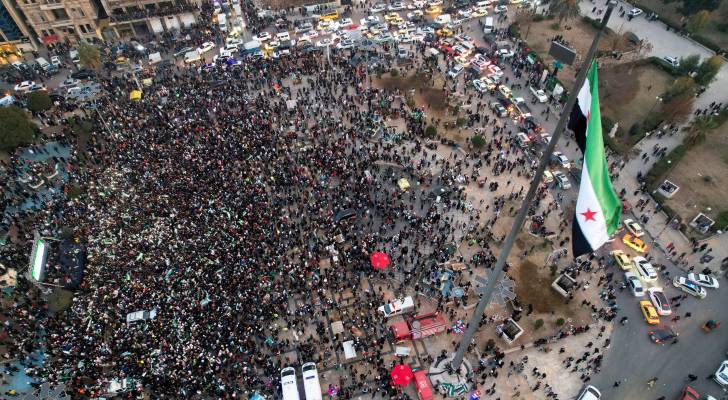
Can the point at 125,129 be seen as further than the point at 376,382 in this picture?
Yes

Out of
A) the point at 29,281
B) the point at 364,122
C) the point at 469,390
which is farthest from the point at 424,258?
the point at 29,281

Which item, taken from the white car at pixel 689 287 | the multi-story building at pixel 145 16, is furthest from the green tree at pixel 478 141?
the multi-story building at pixel 145 16

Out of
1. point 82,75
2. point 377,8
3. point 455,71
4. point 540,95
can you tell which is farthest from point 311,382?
point 377,8

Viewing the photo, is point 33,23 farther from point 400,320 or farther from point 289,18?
point 400,320

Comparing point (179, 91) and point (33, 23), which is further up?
point (33, 23)

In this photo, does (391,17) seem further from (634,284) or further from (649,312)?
(649,312)

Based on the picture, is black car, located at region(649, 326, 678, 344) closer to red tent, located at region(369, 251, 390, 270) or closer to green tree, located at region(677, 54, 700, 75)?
red tent, located at region(369, 251, 390, 270)
